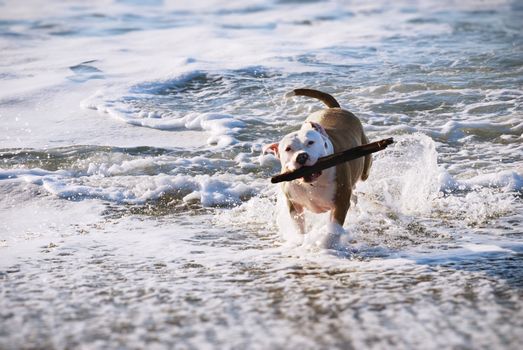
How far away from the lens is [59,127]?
9422 mm

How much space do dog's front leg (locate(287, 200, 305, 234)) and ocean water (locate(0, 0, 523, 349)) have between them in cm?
7

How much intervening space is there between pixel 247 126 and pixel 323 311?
549 cm

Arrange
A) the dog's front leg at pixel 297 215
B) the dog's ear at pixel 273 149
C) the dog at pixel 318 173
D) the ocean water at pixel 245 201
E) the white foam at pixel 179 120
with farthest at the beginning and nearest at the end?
the white foam at pixel 179 120, the dog's front leg at pixel 297 215, the dog's ear at pixel 273 149, the dog at pixel 318 173, the ocean water at pixel 245 201

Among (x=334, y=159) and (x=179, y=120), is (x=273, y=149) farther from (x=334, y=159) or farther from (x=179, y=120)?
(x=179, y=120)

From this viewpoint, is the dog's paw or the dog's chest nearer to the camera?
the dog's paw

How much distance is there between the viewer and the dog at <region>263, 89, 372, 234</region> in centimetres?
504

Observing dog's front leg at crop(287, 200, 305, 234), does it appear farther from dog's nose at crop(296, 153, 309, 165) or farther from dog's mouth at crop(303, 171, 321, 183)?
dog's nose at crop(296, 153, 309, 165)

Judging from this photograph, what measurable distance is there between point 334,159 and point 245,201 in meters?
1.85

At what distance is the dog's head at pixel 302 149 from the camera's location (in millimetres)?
4953

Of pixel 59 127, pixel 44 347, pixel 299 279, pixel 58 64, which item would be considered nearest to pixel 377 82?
pixel 59 127

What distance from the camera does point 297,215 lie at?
219 inches

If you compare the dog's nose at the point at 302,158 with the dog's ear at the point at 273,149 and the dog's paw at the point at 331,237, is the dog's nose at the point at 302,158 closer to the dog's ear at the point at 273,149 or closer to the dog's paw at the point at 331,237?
the dog's ear at the point at 273,149

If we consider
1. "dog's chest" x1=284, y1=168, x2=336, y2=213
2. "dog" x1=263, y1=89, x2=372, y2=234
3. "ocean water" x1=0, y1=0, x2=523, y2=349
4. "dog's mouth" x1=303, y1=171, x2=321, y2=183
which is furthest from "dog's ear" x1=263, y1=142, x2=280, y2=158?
"ocean water" x1=0, y1=0, x2=523, y2=349

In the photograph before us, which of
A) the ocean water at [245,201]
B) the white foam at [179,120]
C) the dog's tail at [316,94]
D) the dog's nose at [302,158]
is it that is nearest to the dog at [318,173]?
the dog's nose at [302,158]
